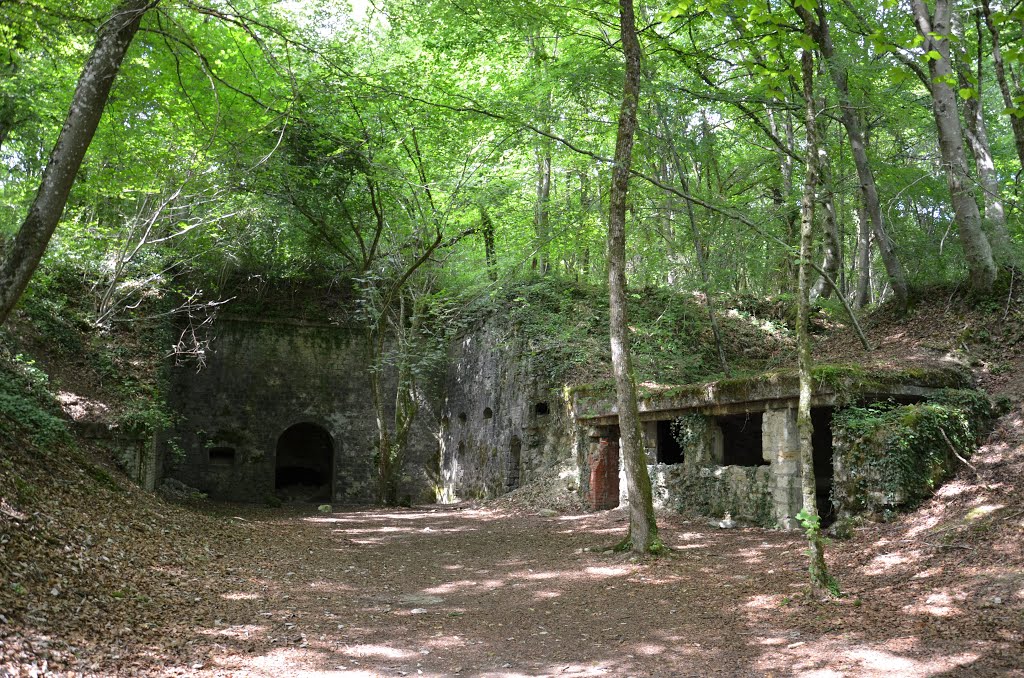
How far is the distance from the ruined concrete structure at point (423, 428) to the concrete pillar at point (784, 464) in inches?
59.7

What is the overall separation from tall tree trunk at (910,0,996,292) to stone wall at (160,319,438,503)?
42.8ft

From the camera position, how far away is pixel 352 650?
5266 millimetres

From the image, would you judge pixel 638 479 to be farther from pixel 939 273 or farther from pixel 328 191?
pixel 328 191

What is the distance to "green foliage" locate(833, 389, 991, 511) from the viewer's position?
761 centimetres

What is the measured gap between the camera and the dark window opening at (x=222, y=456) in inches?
729

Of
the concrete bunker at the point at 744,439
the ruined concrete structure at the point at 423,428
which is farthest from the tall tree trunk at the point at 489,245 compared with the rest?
the concrete bunker at the point at 744,439

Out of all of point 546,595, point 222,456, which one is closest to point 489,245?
point 222,456

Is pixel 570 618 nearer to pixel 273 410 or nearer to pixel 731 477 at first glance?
pixel 731 477

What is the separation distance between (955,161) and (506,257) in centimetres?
875

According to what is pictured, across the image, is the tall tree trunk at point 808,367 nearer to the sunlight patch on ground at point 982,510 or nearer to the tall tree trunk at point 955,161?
the sunlight patch on ground at point 982,510

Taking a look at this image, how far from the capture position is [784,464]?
882 centimetres

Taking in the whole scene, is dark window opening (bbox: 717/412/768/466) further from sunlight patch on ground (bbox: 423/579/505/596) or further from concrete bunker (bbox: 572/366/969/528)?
sunlight patch on ground (bbox: 423/579/505/596)

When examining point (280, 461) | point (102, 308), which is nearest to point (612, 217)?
point (102, 308)

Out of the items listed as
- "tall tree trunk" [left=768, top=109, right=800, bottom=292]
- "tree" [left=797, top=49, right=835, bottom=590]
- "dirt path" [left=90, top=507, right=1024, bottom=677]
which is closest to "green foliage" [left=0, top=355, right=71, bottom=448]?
"dirt path" [left=90, top=507, right=1024, bottom=677]
